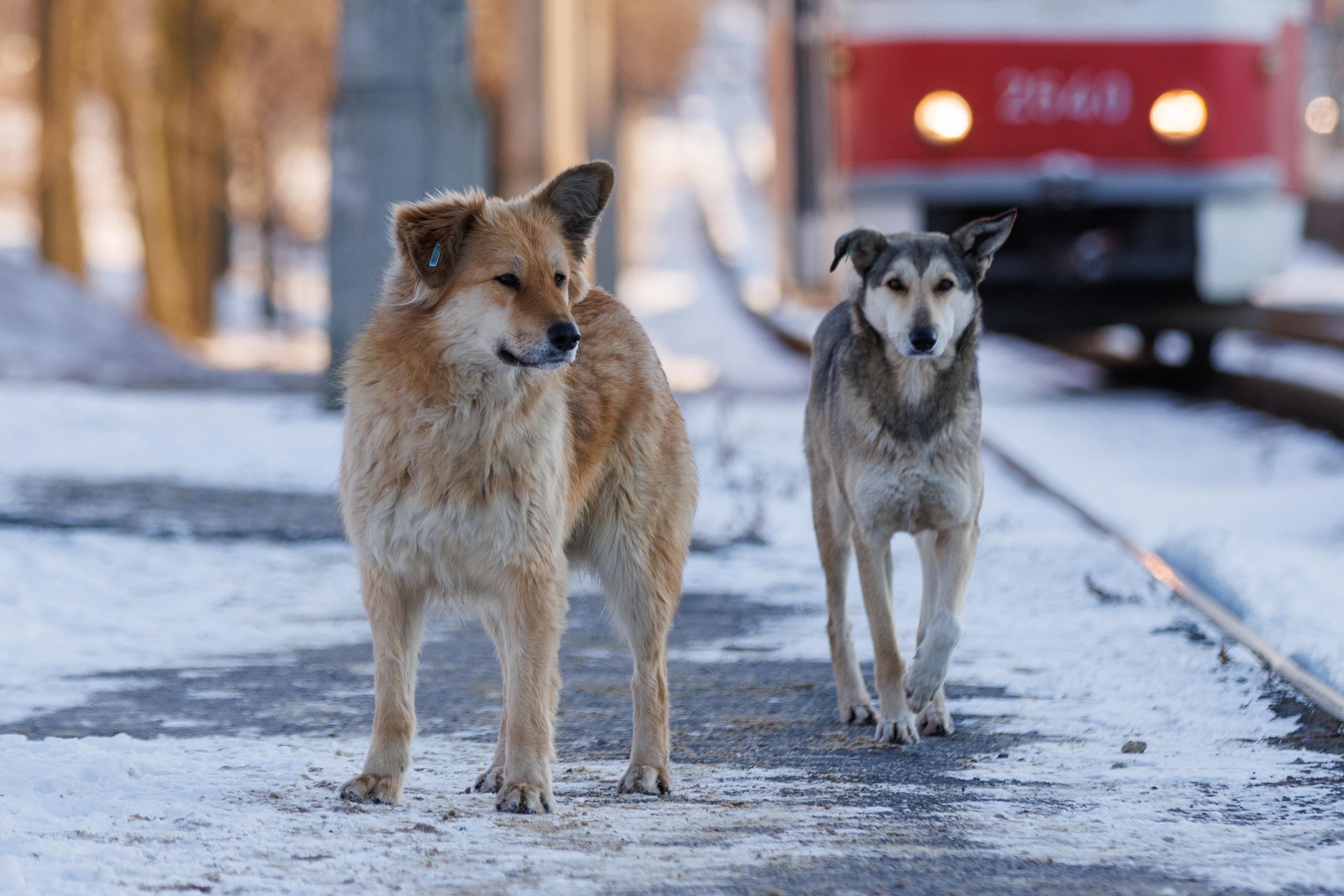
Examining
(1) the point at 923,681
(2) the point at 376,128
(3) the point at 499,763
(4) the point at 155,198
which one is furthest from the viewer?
(4) the point at 155,198

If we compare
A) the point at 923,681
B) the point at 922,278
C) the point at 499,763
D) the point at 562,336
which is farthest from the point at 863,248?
the point at 499,763

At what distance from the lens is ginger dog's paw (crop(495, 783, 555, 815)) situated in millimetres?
4582

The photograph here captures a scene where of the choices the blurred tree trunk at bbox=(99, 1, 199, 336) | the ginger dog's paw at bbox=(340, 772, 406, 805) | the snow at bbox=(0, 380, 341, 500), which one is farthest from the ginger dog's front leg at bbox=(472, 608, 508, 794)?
the blurred tree trunk at bbox=(99, 1, 199, 336)

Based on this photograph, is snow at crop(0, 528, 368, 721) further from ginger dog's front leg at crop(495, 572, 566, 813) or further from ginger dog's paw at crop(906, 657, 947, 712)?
ginger dog's paw at crop(906, 657, 947, 712)

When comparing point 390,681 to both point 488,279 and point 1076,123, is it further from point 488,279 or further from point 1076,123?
point 1076,123

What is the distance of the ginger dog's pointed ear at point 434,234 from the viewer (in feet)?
15.5

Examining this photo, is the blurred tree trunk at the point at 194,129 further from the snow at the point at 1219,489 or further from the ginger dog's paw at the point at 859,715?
the ginger dog's paw at the point at 859,715

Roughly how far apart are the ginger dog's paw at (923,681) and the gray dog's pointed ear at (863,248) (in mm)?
1350

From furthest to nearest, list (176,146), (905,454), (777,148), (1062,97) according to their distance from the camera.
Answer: (176,146)
(777,148)
(1062,97)
(905,454)

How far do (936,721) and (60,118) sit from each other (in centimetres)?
2380

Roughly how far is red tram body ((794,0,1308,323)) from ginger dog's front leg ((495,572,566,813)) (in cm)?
898

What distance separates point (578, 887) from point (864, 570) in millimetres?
2035

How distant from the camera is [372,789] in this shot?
464 cm

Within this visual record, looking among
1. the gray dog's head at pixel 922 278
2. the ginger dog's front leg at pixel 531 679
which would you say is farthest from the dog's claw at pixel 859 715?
the ginger dog's front leg at pixel 531 679
